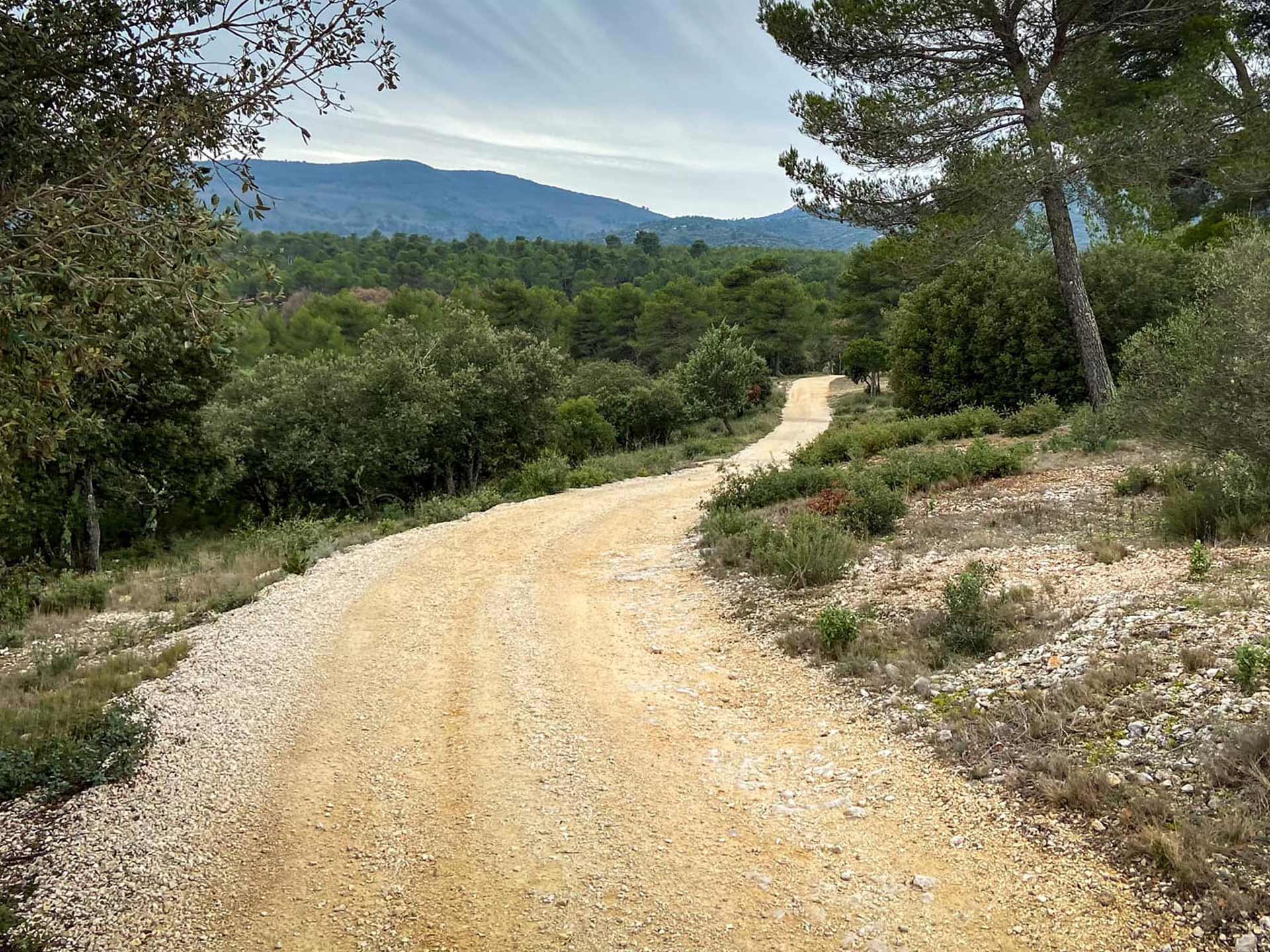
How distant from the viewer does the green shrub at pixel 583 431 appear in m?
31.3

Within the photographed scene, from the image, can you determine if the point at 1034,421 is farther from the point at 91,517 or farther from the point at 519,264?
the point at 519,264

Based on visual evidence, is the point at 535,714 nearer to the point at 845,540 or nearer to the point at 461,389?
the point at 845,540

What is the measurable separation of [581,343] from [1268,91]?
5874 cm

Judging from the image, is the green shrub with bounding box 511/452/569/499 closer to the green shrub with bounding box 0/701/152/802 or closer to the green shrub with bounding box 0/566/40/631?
the green shrub with bounding box 0/566/40/631

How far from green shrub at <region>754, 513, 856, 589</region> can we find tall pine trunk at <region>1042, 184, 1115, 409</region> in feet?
38.5

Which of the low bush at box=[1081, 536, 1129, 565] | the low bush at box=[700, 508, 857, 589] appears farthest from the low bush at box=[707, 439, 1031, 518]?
the low bush at box=[1081, 536, 1129, 565]

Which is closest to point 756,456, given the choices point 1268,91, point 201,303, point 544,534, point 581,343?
point 544,534

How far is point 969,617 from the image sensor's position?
6230 millimetres

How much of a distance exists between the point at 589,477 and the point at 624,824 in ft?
54.6

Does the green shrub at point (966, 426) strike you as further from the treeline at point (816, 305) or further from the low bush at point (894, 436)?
the treeline at point (816, 305)

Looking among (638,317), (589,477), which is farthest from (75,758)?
(638,317)

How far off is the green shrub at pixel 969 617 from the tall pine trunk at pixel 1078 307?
13.4 meters

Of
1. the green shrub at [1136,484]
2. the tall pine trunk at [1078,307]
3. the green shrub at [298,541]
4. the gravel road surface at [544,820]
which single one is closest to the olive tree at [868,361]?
the tall pine trunk at [1078,307]

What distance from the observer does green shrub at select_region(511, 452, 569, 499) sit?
754 inches
